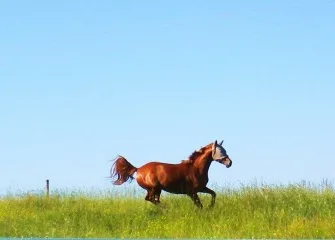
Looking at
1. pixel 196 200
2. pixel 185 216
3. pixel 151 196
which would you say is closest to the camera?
pixel 185 216

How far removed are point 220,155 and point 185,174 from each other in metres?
1.24

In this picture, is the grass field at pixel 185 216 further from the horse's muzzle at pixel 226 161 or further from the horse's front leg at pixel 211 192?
the horse's muzzle at pixel 226 161

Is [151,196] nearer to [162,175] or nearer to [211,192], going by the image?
[162,175]

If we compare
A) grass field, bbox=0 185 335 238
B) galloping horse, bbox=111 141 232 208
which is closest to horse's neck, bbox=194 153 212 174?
galloping horse, bbox=111 141 232 208

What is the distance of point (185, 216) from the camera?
22.1 meters

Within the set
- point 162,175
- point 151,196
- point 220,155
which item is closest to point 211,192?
point 220,155

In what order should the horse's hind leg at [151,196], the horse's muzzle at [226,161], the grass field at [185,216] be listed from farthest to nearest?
the horse's hind leg at [151,196] < the horse's muzzle at [226,161] < the grass field at [185,216]

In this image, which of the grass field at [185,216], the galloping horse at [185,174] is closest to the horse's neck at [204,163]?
the galloping horse at [185,174]

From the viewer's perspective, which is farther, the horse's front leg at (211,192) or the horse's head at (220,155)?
the horse's head at (220,155)

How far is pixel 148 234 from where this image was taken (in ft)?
69.6

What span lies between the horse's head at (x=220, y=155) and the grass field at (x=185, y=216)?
1.11 m

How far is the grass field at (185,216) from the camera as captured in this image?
829 inches

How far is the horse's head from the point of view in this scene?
945 inches

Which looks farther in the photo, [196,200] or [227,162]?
[227,162]
